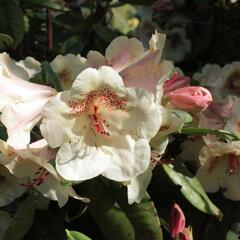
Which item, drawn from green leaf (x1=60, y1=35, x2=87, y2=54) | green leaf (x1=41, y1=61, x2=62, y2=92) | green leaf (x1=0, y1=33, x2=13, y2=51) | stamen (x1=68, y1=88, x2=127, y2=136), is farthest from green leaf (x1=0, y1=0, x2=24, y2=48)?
stamen (x1=68, y1=88, x2=127, y2=136)

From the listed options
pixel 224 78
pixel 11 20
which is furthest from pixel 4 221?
pixel 224 78

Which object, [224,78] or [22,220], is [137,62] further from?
[224,78]

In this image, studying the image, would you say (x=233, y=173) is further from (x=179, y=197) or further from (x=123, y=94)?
(x=123, y=94)

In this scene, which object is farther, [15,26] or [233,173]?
[15,26]

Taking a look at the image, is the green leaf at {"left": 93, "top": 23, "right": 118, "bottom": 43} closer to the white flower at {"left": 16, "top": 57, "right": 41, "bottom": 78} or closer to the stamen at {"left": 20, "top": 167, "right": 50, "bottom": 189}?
the white flower at {"left": 16, "top": 57, "right": 41, "bottom": 78}

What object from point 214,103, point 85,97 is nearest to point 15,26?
point 214,103

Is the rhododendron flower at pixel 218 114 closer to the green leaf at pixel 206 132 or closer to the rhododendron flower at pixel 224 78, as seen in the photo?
the green leaf at pixel 206 132
